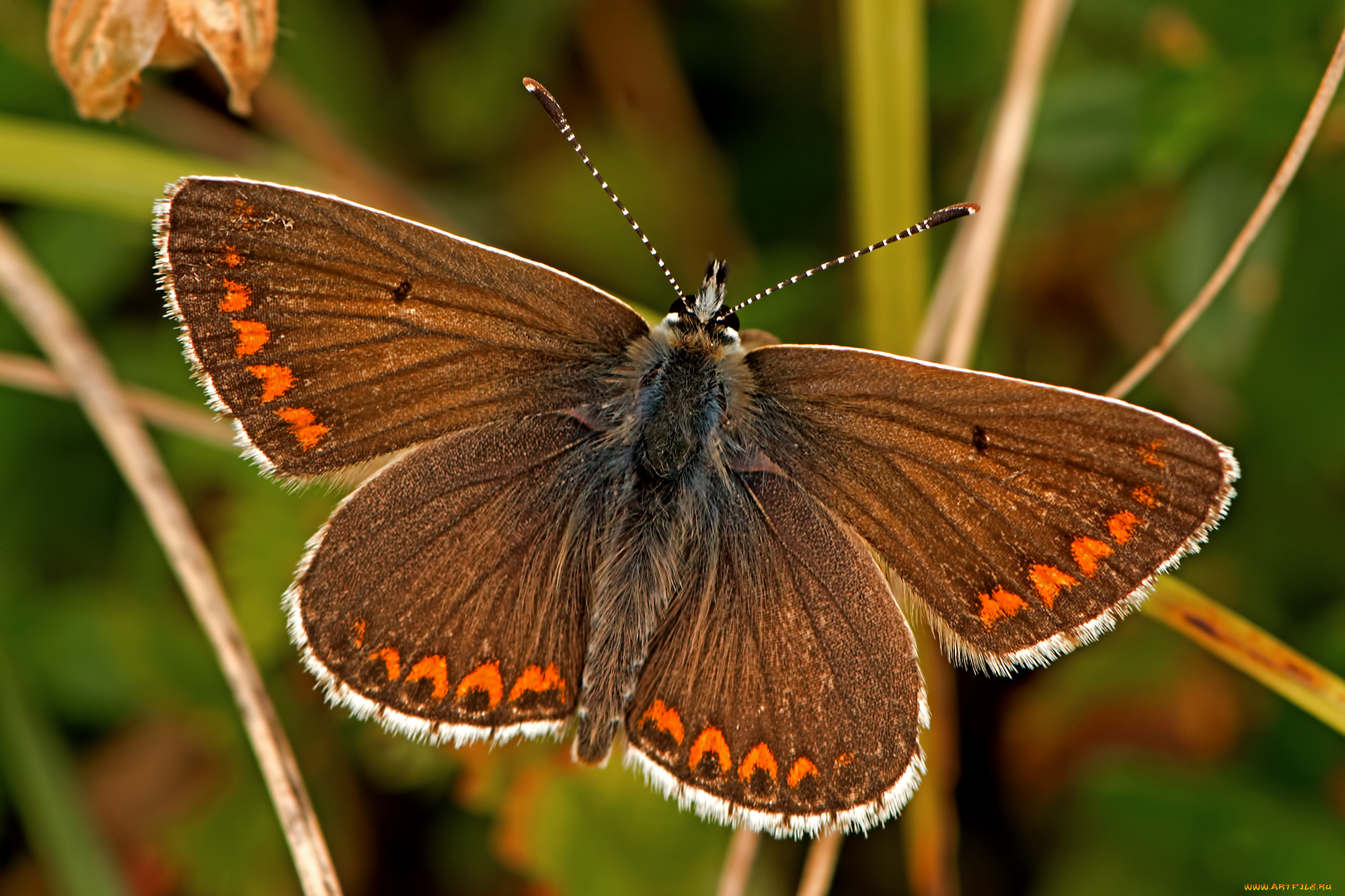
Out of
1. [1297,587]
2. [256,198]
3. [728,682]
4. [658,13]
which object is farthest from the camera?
[658,13]

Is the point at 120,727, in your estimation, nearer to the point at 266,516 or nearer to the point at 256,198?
the point at 266,516

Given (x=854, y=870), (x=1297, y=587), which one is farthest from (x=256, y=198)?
(x=1297, y=587)

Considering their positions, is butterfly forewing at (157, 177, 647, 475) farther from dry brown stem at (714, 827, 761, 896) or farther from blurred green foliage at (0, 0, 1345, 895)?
dry brown stem at (714, 827, 761, 896)

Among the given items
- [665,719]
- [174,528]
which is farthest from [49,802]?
[665,719]

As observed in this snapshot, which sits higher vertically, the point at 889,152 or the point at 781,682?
the point at 889,152

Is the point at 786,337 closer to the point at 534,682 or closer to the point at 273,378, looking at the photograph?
the point at 534,682

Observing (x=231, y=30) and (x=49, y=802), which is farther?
(x=49, y=802)

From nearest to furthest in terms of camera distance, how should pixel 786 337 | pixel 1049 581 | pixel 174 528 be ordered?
pixel 1049 581 < pixel 174 528 < pixel 786 337
